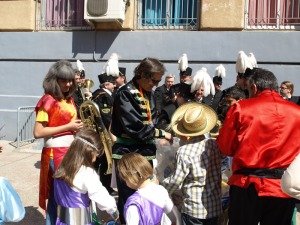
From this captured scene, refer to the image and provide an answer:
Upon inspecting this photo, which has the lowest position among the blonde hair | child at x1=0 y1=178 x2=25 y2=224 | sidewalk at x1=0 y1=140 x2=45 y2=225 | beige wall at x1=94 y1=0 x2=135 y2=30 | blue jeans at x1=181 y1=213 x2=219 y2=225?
sidewalk at x1=0 y1=140 x2=45 y2=225

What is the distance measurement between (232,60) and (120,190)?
18.9 feet

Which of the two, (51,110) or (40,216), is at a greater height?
(51,110)

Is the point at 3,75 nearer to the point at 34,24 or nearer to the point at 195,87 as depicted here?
the point at 34,24

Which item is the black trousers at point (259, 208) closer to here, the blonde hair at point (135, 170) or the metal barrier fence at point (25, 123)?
the blonde hair at point (135, 170)

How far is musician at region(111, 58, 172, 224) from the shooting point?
11.4 ft

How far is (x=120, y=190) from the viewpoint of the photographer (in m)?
3.58

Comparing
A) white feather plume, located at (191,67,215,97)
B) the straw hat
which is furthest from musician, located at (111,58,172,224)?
white feather plume, located at (191,67,215,97)

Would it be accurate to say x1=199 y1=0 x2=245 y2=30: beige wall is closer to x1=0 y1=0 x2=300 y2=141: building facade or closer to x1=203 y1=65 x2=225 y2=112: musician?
x1=0 y1=0 x2=300 y2=141: building facade

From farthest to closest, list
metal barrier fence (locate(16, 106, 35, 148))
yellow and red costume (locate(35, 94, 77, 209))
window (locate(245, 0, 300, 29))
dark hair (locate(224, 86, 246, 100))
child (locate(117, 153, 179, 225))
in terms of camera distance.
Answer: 1. metal barrier fence (locate(16, 106, 35, 148))
2. window (locate(245, 0, 300, 29))
3. dark hair (locate(224, 86, 246, 100))
4. yellow and red costume (locate(35, 94, 77, 209))
5. child (locate(117, 153, 179, 225))

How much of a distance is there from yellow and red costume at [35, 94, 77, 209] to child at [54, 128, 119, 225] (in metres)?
0.76

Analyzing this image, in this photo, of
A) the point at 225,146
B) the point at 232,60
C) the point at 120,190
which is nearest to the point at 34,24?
the point at 232,60

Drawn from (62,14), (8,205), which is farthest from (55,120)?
(62,14)

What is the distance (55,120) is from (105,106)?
2138 millimetres

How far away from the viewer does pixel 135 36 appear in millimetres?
9227
